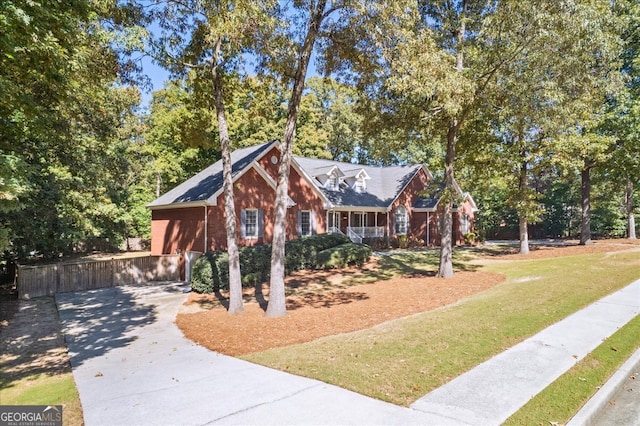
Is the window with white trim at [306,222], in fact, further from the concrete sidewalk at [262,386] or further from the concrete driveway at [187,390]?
the concrete sidewalk at [262,386]

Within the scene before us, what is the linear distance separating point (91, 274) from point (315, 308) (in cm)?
1090

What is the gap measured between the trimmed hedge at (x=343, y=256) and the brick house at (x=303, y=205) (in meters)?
4.15

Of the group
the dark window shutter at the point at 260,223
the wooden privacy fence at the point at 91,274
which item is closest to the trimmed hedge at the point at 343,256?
the dark window shutter at the point at 260,223

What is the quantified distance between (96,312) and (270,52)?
9800mm

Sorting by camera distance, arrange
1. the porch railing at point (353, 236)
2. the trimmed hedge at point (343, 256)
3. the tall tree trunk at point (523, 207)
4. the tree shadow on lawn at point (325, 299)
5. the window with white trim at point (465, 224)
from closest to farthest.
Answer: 1. the tree shadow on lawn at point (325, 299)
2. the trimmed hedge at point (343, 256)
3. the tall tree trunk at point (523, 207)
4. the porch railing at point (353, 236)
5. the window with white trim at point (465, 224)

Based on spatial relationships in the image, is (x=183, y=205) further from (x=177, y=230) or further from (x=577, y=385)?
(x=577, y=385)

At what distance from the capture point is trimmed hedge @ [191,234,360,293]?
15.0 m

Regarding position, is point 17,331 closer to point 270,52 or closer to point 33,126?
point 33,126

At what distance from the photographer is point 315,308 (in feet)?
38.3

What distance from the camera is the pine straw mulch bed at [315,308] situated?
8.89 metres

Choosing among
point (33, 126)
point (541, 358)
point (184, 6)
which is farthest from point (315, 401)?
point (184, 6)

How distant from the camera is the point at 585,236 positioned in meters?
27.4

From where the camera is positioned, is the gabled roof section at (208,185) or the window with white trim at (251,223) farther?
the window with white trim at (251,223)

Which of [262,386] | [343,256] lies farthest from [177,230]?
[262,386]
